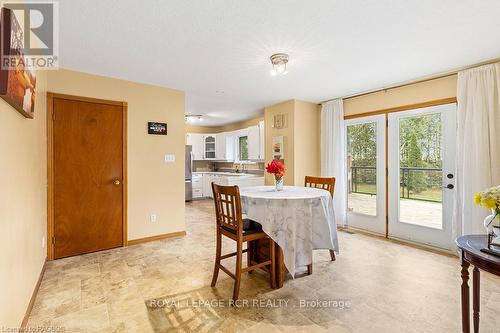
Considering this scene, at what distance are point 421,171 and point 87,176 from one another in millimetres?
4649

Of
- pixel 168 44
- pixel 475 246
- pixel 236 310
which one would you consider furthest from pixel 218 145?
pixel 475 246

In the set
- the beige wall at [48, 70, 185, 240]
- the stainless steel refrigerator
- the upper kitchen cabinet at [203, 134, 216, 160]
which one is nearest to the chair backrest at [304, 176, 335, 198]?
the beige wall at [48, 70, 185, 240]

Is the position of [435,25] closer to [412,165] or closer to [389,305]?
[412,165]

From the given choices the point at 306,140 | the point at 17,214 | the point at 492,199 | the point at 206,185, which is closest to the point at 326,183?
the point at 306,140

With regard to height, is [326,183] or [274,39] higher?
[274,39]

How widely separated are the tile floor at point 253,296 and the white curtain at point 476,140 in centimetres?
65

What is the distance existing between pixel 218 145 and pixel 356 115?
470 centimetres

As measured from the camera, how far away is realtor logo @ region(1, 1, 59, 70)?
1.27 metres

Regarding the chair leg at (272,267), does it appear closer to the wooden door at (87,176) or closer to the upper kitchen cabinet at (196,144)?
the wooden door at (87,176)

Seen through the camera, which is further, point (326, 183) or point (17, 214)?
point (326, 183)

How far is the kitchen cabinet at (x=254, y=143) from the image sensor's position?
20.0 ft

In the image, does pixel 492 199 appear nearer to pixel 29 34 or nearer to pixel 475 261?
pixel 475 261

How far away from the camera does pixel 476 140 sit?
2.91 meters

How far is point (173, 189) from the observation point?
13.0 feet
